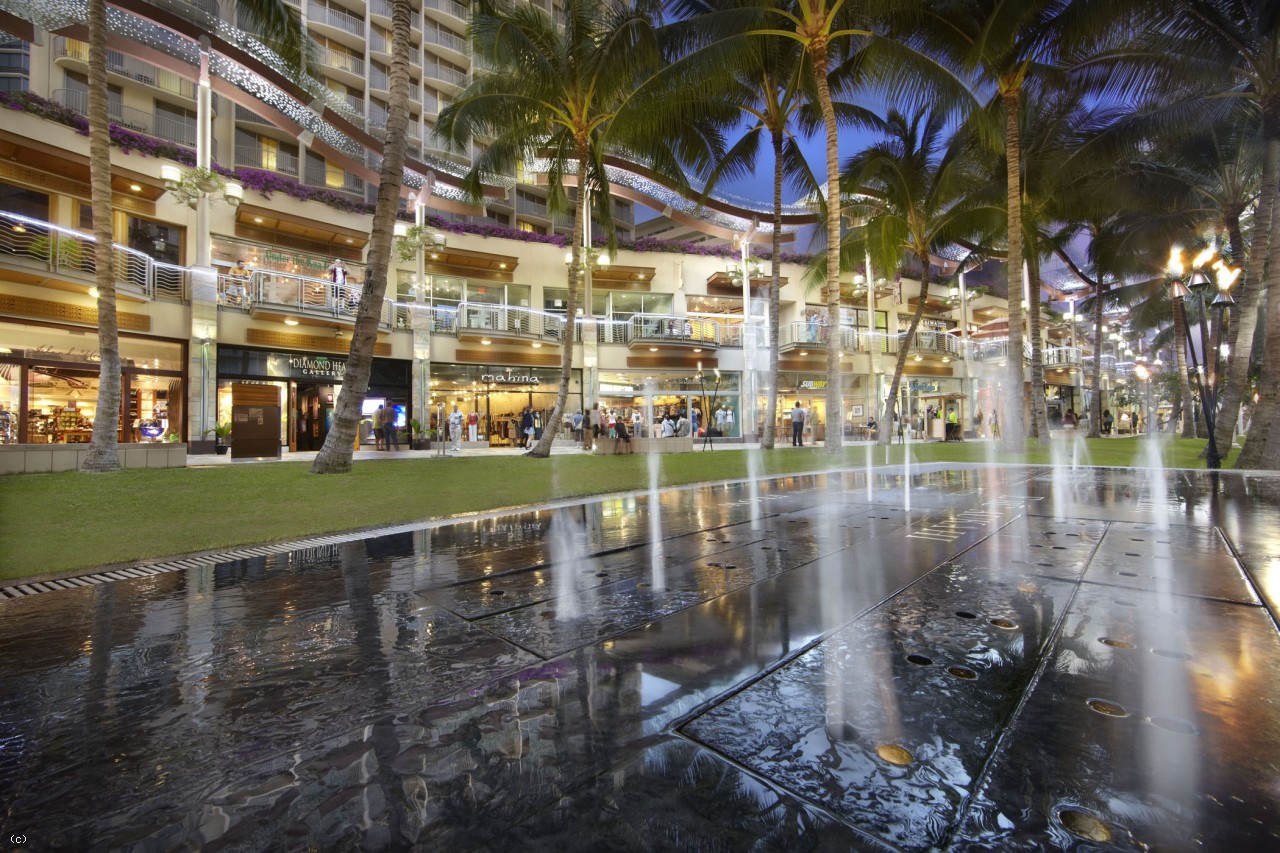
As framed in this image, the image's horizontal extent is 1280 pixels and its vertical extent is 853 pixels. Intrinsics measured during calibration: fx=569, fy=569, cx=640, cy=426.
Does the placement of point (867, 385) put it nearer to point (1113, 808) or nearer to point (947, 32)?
point (947, 32)

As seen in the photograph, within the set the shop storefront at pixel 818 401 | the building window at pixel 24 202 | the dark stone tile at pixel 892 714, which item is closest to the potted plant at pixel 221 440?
the building window at pixel 24 202

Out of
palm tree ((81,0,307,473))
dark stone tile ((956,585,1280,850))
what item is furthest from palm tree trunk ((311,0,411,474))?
dark stone tile ((956,585,1280,850))

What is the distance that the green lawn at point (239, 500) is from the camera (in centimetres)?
487

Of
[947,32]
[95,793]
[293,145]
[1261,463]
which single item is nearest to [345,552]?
[95,793]

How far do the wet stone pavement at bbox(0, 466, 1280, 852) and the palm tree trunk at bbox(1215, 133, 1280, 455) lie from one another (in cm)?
1315

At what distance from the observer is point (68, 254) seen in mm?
16062

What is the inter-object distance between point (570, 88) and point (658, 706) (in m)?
16.5

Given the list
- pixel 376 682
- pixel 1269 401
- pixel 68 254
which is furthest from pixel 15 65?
pixel 1269 401

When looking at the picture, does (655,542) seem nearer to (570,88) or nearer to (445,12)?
(570,88)

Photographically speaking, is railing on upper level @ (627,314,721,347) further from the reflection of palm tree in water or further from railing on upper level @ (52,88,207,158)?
the reflection of palm tree in water

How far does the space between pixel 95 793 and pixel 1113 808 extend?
8.44 ft

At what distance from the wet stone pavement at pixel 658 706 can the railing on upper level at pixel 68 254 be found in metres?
17.9

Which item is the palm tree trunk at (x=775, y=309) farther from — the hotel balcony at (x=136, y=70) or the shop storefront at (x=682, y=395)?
the hotel balcony at (x=136, y=70)

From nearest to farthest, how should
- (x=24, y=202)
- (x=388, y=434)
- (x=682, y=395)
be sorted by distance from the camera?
(x=24, y=202)
(x=388, y=434)
(x=682, y=395)
